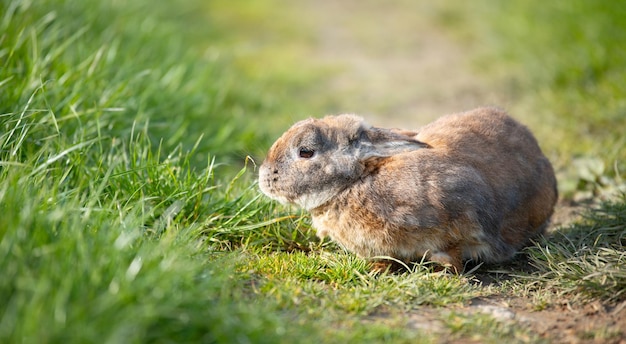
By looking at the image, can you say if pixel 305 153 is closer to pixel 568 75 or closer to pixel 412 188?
pixel 412 188

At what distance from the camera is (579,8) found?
288 inches

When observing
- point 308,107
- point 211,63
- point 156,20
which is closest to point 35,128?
point 211,63

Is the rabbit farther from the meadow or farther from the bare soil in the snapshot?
the bare soil

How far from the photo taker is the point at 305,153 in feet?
13.1

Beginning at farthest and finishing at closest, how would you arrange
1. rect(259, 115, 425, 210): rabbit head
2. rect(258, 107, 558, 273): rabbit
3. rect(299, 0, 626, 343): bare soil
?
rect(259, 115, 425, 210): rabbit head
rect(258, 107, 558, 273): rabbit
rect(299, 0, 626, 343): bare soil

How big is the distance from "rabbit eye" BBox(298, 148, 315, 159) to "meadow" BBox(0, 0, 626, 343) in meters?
0.45

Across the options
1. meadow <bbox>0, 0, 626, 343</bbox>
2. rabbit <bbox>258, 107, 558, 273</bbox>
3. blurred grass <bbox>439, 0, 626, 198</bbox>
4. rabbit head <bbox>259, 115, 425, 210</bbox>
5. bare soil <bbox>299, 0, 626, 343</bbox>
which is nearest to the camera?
meadow <bbox>0, 0, 626, 343</bbox>

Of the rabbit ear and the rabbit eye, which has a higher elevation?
the rabbit ear

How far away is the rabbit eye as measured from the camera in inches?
157

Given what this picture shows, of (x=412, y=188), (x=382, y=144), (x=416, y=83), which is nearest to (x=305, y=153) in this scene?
(x=382, y=144)

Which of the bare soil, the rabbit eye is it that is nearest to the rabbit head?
the rabbit eye

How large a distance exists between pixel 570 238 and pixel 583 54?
3.53m

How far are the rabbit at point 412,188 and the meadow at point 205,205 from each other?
171 millimetres

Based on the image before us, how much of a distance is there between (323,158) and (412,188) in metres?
0.54
